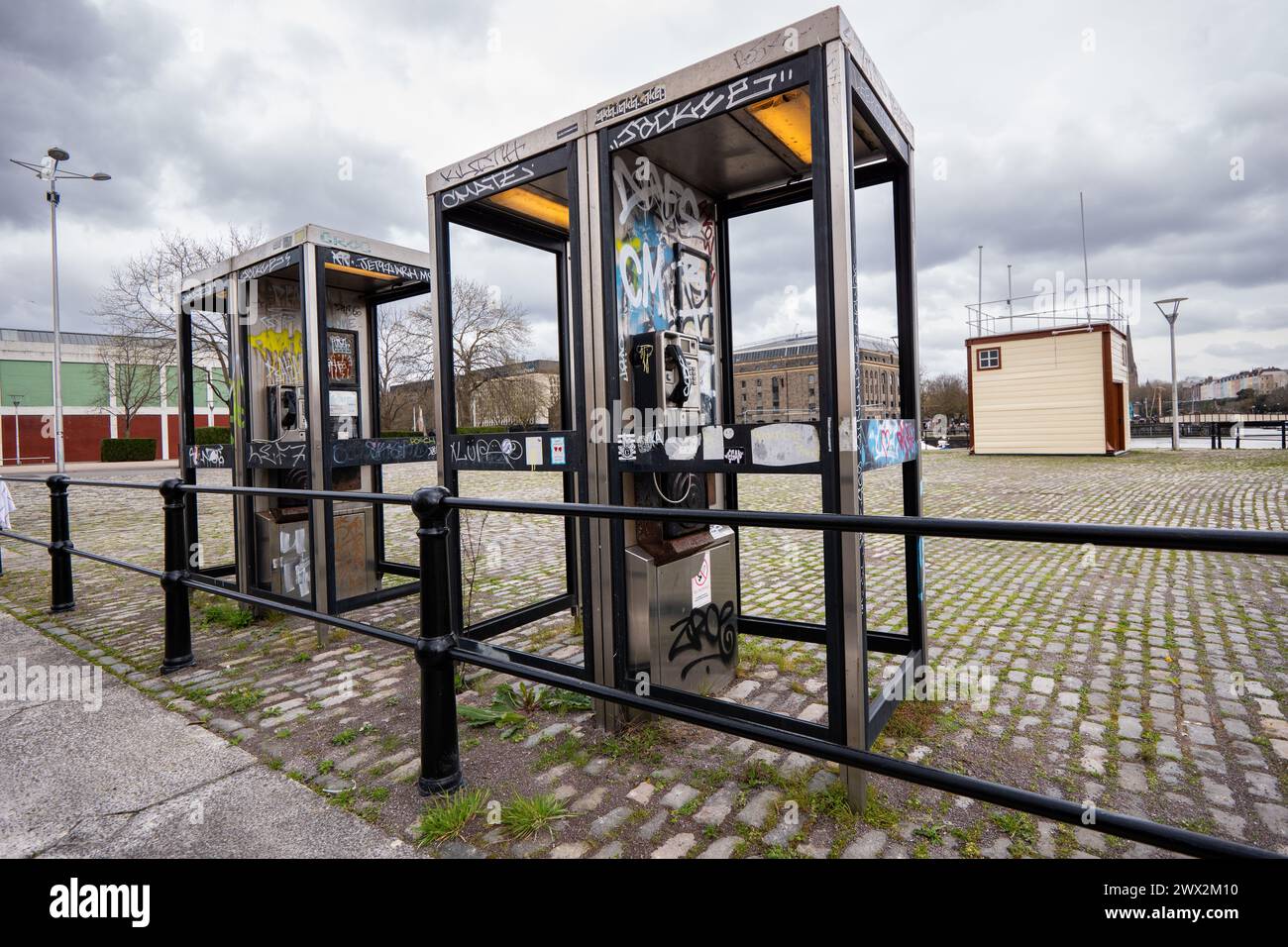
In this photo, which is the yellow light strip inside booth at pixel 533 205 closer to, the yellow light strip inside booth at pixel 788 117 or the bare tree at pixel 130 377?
the yellow light strip inside booth at pixel 788 117

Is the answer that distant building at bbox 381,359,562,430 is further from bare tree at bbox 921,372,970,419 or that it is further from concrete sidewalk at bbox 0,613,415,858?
bare tree at bbox 921,372,970,419

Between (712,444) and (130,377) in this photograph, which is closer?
(712,444)

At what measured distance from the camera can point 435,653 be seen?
7.72 feet

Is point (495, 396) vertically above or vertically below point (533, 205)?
above

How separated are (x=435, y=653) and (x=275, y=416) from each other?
4.31m

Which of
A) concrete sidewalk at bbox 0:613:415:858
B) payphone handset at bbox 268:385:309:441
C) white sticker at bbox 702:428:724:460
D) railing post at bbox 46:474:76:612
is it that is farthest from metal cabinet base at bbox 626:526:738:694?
railing post at bbox 46:474:76:612

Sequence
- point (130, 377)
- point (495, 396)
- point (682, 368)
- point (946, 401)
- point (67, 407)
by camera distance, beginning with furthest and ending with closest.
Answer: point (946, 401), point (67, 407), point (130, 377), point (495, 396), point (682, 368)

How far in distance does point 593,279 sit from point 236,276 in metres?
3.63

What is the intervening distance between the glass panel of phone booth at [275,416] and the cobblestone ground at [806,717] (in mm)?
583

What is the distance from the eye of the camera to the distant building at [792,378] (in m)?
3.10

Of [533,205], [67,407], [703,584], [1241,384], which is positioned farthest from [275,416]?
[1241,384]

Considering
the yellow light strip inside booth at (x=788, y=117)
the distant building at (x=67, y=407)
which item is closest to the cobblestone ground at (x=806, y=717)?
the yellow light strip inside booth at (x=788, y=117)

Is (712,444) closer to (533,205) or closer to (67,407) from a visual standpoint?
(533,205)

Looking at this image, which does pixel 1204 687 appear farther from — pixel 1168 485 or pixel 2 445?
pixel 2 445
